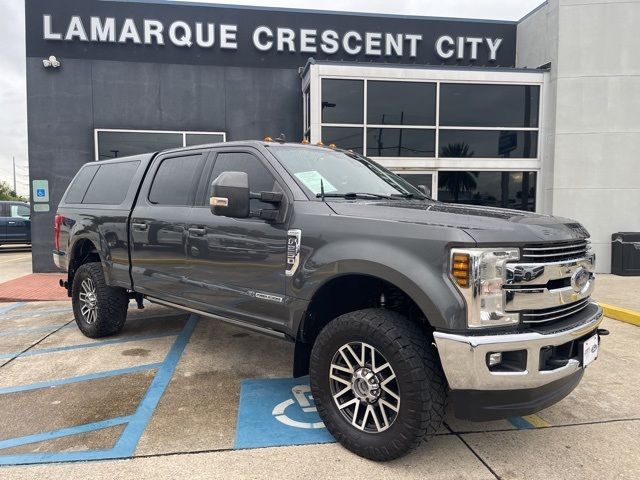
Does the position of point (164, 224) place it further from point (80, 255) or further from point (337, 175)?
point (80, 255)

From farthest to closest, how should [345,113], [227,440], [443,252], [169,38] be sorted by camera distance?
[169,38] < [345,113] < [227,440] < [443,252]

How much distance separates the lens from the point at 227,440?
3.03m

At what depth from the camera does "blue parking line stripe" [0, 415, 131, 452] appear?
3014 millimetres

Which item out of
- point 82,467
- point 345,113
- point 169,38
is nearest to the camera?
point 82,467

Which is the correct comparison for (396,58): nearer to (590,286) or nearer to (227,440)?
(590,286)

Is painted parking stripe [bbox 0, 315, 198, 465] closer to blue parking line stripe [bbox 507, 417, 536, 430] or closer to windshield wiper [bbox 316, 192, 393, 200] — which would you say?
windshield wiper [bbox 316, 192, 393, 200]

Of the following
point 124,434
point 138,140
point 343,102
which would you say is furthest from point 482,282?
point 138,140

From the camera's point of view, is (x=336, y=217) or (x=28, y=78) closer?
(x=336, y=217)

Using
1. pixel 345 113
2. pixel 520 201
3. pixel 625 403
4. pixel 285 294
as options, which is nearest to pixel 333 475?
pixel 285 294

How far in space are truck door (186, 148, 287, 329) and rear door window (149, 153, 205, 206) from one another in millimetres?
165

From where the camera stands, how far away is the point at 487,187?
10516mm

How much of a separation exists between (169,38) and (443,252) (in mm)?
10299

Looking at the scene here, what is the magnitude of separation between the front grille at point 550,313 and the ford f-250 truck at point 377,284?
1cm

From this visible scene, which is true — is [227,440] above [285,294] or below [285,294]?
below
